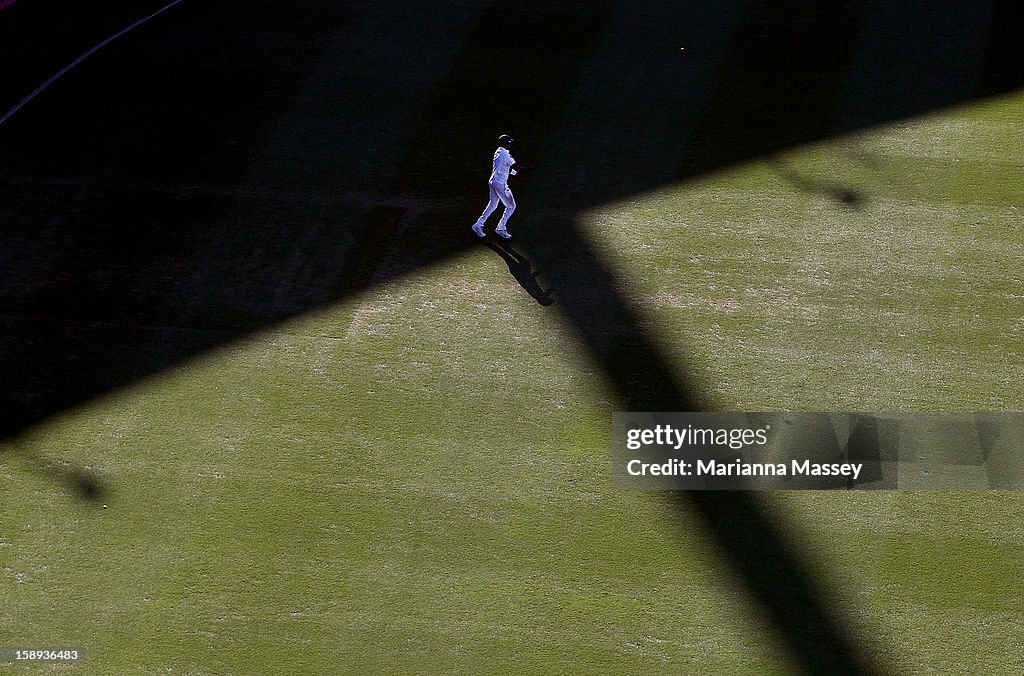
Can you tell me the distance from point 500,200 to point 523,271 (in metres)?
0.96

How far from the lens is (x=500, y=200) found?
13344 millimetres

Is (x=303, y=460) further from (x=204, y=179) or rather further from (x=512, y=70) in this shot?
(x=512, y=70)

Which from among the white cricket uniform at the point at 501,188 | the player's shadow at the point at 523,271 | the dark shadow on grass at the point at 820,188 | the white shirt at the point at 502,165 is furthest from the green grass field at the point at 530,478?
the white shirt at the point at 502,165

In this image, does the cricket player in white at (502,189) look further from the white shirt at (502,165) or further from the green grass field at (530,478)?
the green grass field at (530,478)

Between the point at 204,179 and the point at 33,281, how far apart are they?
8.60 ft

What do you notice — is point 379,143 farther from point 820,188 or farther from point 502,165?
point 820,188

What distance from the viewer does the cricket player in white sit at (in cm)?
1289

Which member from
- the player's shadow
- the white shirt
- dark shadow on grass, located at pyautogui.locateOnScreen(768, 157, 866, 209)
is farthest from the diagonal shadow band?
dark shadow on grass, located at pyautogui.locateOnScreen(768, 157, 866, 209)

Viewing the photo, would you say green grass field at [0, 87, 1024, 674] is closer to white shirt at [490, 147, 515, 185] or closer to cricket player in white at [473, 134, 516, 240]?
cricket player in white at [473, 134, 516, 240]

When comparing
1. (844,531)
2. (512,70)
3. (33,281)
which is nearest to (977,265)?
(844,531)

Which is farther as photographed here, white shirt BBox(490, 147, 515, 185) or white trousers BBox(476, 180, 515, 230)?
white trousers BBox(476, 180, 515, 230)

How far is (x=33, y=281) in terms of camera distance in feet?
43.2

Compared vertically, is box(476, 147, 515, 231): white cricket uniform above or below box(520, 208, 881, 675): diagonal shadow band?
above

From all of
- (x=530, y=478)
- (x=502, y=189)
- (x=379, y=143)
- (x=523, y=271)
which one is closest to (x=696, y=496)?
(x=530, y=478)
